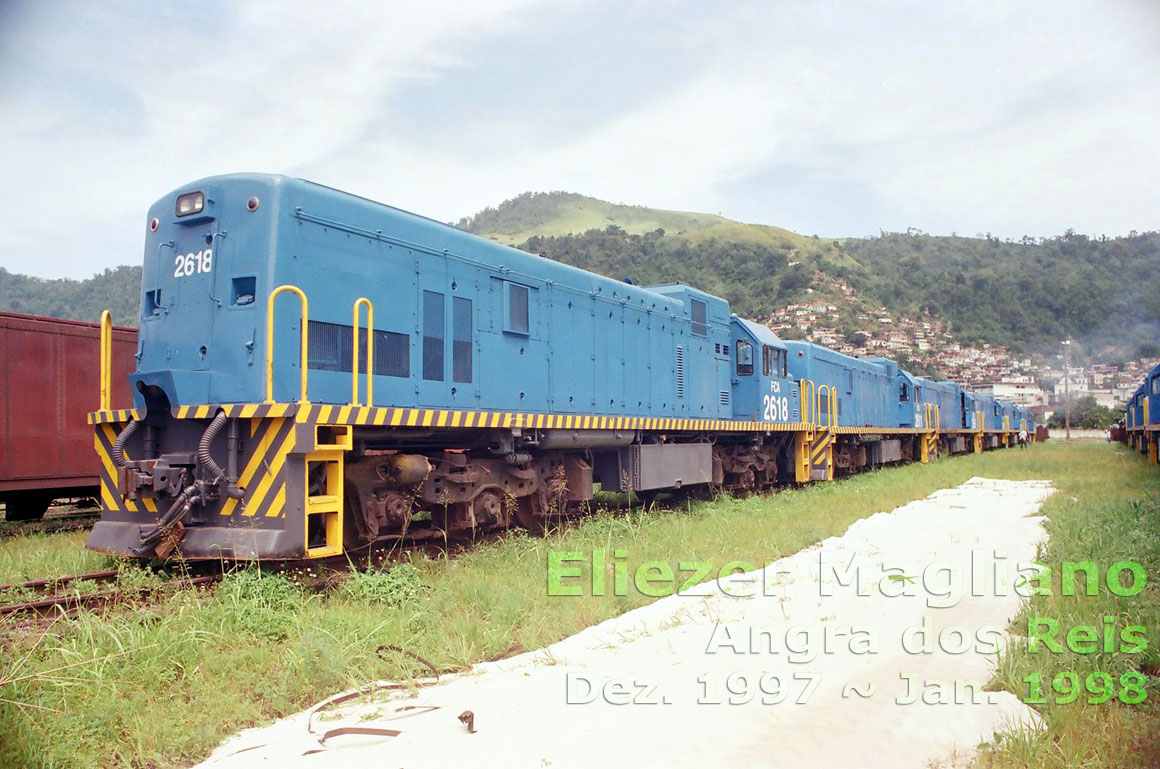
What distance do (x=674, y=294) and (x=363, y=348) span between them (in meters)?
7.30

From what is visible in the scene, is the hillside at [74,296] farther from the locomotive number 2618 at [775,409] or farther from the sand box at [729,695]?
the locomotive number 2618 at [775,409]

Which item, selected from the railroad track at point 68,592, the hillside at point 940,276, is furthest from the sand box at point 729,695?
the hillside at point 940,276

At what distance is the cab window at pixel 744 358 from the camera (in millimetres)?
15914

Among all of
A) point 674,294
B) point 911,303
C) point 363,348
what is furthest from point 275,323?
point 911,303

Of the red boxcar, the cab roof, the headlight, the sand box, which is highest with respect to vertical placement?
the headlight

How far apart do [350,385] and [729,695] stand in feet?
15.5

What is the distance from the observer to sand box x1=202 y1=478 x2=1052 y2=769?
379 cm

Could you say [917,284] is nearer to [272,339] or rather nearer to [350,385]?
[350,385]

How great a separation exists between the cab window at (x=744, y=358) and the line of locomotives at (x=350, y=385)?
3829mm

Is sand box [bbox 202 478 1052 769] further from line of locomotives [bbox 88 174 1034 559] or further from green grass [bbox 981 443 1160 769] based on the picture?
line of locomotives [bbox 88 174 1034 559]

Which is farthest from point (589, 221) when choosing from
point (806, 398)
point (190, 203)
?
point (190, 203)

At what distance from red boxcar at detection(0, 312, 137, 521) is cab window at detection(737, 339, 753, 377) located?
1097cm

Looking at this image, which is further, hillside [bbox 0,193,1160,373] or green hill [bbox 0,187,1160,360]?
hillside [bbox 0,193,1160,373]

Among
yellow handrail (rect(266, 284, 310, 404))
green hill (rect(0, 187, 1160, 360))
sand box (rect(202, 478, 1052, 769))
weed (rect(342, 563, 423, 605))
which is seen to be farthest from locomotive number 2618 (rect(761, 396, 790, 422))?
green hill (rect(0, 187, 1160, 360))
